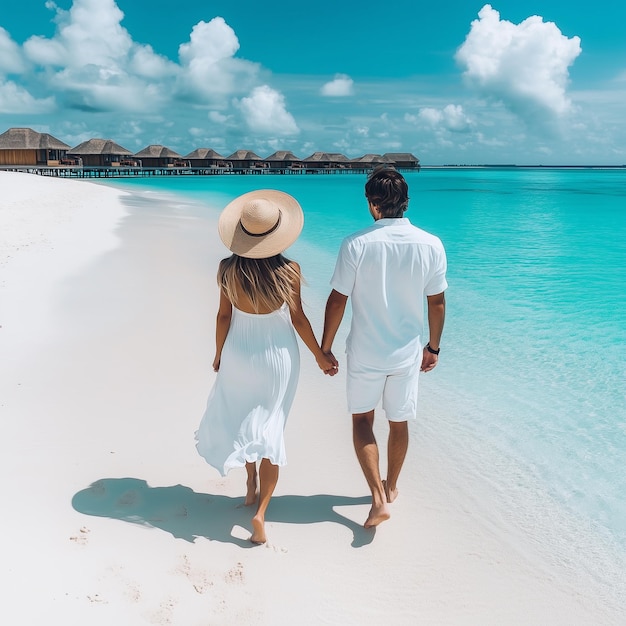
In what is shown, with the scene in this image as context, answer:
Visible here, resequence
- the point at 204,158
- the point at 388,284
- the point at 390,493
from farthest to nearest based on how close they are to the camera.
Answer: the point at 204,158 → the point at 390,493 → the point at 388,284

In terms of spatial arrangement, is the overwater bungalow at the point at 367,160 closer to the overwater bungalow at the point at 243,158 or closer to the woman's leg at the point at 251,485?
the overwater bungalow at the point at 243,158

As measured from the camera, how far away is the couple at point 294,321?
95.4 inches

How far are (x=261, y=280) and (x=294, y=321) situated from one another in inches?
9.8

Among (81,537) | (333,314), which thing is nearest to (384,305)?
(333,314)

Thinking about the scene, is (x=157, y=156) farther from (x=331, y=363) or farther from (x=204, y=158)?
(x=331, y=363)

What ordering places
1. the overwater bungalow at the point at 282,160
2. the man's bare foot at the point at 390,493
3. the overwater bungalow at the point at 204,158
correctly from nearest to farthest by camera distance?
the man's bare foot at the point at 390,493 < the overwater bungalow at the point at 204,158 < the overwater bungalow at the point at 282,160

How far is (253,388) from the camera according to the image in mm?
2539

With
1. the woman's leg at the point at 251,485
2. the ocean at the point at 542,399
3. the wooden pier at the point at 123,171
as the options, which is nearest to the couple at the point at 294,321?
the woman's leg at the point at 251,485

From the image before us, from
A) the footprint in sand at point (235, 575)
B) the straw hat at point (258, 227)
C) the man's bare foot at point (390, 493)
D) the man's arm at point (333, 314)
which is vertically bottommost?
the footprint in sand at point (235, 575)

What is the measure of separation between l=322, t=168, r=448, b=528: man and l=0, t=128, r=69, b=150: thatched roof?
170ft

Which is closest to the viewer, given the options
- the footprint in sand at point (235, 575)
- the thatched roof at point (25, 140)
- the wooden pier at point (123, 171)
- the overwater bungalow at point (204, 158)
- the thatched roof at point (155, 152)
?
the footprint in sand at point (235, 575)

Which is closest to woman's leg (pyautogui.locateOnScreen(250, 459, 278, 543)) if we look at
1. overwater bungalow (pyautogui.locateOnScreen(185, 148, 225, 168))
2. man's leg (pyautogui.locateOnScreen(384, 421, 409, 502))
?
man's leg (pyautogui.locateOnScreen(384, 421, 409, 502))

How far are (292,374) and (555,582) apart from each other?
1.41 metres

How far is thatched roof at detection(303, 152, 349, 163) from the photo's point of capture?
87562mm
